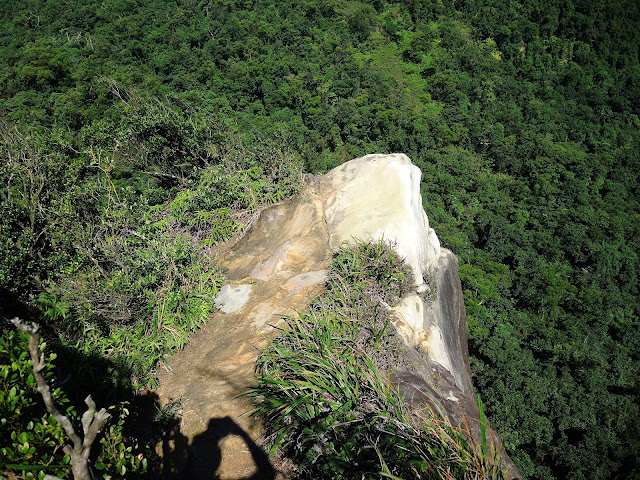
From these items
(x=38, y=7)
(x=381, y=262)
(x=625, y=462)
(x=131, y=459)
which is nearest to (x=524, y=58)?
(x=625, y=462)

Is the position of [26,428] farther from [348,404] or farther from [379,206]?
[379,206]

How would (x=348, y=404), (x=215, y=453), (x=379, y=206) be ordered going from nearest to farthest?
(x=348, y=404), (x=215, y=453), (x=379, y=206)

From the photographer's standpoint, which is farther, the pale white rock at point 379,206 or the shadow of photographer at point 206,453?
the pale white rock at point 379,206

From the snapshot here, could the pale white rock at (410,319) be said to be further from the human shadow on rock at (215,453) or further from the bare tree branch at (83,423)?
the bare tree branch at (83,423)

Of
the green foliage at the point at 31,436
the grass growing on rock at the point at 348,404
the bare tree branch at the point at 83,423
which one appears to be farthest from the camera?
the grass growing on rock at the point at 348,404

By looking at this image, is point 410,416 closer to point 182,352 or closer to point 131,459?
point 131,459

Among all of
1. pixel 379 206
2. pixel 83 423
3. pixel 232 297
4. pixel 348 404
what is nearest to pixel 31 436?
pixel 83 423

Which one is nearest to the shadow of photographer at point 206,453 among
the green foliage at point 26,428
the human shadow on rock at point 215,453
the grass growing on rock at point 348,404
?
the human shadow on rock at point 215,453
